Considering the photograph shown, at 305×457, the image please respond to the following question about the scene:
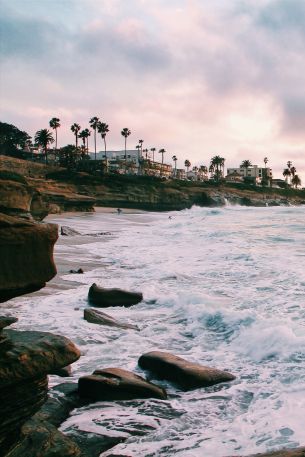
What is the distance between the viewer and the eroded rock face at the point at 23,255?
4629 millimetres

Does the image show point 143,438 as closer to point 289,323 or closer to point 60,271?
point 289,323

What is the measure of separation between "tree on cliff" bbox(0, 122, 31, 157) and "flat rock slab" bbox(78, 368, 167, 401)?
120 m

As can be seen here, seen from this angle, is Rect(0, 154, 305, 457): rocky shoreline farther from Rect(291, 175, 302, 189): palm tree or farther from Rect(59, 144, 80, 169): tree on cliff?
Rect(291, 175, 302, 189): palm tree

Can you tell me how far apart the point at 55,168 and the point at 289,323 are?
316 feet

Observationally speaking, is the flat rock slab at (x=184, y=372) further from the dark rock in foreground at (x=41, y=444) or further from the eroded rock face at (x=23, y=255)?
the eroded rock face at (x=23, y=255)

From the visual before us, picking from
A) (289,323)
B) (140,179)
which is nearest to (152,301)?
(289,323)

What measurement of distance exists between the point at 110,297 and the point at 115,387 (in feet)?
17.5

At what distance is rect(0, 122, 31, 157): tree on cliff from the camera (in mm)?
118006

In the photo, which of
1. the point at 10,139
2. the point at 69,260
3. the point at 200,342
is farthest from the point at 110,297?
the point at 10,139

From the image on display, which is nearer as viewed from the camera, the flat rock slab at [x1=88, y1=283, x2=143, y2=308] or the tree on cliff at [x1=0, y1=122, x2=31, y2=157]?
the flat rock slab at [x1=88, y1=283, x2=143, y2=308]

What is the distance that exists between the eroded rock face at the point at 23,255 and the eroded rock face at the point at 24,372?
58 centimetres

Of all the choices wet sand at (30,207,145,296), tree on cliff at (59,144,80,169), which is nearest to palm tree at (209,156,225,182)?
tree on cliff at (59,144,80,169)

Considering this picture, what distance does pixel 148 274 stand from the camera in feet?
52.5

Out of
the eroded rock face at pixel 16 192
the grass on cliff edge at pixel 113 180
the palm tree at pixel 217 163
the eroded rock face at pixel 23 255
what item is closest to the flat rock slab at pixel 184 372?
the eroded rock face at pixel 23 255
